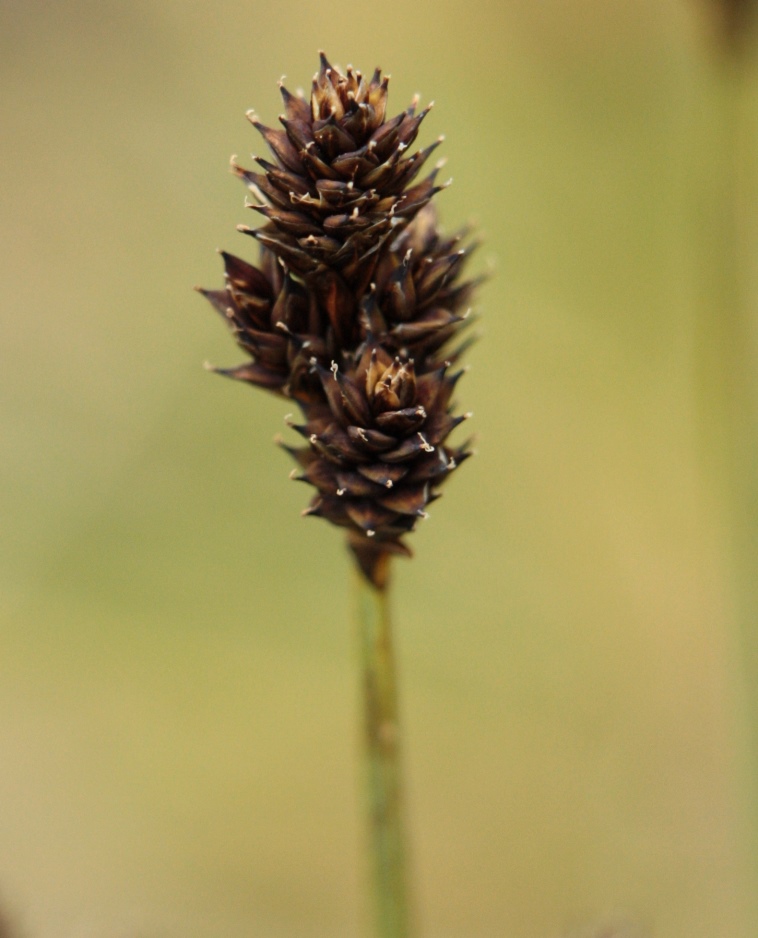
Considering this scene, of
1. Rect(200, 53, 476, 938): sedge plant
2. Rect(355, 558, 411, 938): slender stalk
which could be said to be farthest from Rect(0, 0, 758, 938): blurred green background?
Rect(200, 53, 476, 938): sedge plant

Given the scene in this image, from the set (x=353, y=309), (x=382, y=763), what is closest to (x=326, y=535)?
(x=382, y=763)

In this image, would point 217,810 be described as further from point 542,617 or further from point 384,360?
point 384,360

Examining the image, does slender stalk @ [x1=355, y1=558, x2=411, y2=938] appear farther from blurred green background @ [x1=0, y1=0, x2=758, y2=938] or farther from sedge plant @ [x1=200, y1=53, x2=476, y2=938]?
blurred green background @ [x1=0, y1=0, x2=758, y2=938]

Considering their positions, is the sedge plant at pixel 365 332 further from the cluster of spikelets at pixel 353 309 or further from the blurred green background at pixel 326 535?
the blurred green background at pixel 326 535

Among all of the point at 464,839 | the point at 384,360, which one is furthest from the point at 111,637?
the point at 384,360

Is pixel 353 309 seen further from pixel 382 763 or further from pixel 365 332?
pixel 382 763

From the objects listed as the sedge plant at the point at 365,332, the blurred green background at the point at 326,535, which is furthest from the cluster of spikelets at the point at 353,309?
the blurred green background at the point at 326,535
